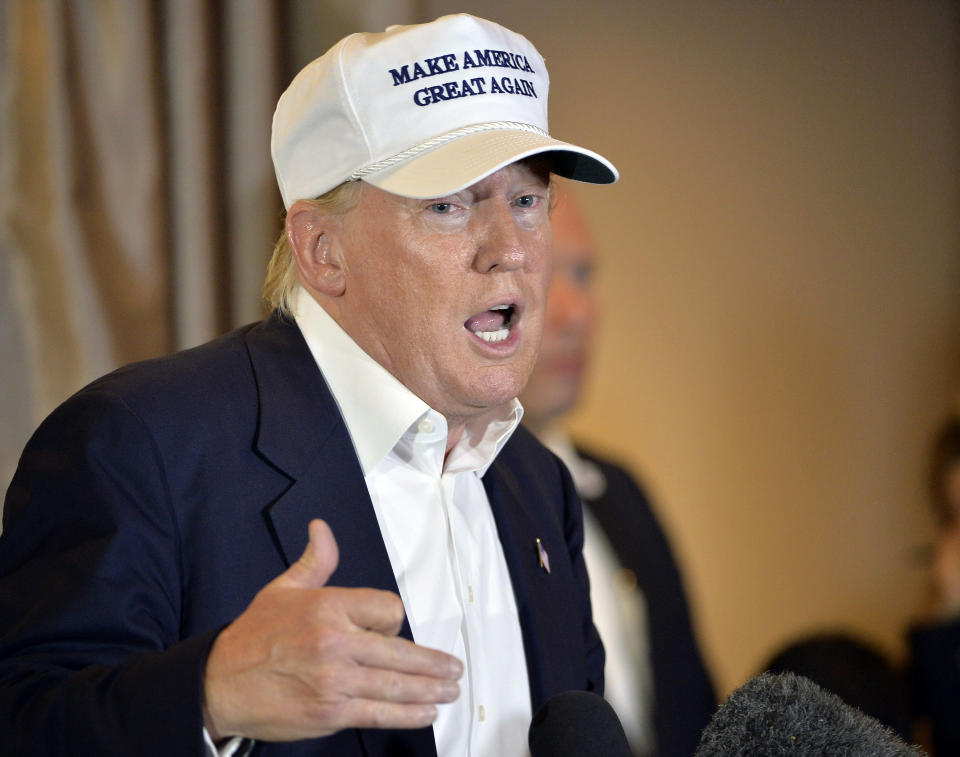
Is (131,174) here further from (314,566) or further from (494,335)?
(314,566)

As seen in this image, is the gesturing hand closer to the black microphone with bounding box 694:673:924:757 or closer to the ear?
the black microphone with bounding box 694:673:924:757

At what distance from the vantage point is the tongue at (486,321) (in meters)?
1.30

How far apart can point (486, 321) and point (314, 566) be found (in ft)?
1.69

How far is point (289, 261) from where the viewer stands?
148 cm

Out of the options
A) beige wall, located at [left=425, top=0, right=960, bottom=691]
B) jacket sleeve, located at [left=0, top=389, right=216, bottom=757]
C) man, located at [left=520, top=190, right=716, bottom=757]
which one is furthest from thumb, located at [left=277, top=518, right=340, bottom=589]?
beige wall, located at [left=425, top=0, right=960, bottom=691]

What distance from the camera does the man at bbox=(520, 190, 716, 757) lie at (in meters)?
2.20

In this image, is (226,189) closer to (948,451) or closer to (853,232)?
(853,232)

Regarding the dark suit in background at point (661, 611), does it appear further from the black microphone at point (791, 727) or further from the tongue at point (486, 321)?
the black microphone at point (791, 727)

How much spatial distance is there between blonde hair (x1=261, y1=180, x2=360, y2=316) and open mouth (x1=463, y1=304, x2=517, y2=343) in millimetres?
200

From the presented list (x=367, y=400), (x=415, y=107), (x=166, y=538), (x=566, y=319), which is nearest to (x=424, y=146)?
(x=415, y=107)

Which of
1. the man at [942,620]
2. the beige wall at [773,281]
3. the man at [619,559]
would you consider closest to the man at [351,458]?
the man at [619,559]

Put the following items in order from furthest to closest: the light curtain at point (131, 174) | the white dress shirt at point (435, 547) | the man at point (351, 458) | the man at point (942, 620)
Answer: the man at point (942, 620), the light curtain at point (131, 174), the white dress shirt at point (435, 547), the man at point (351, 458)

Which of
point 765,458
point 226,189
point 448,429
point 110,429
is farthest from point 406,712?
point 765,458

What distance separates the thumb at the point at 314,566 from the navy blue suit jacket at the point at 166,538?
0.32 ft
